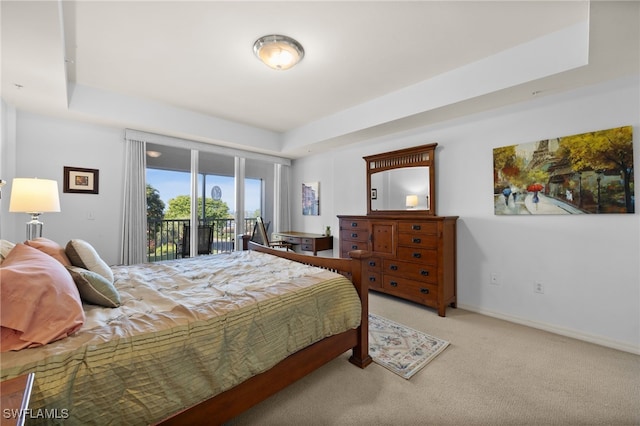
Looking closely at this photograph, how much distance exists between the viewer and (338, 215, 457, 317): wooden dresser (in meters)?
3.00

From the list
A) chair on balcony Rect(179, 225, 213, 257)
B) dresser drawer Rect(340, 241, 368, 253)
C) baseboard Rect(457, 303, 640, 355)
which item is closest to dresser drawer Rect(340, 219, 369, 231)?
dresser drawer Rect(340, 241, 368, 253)

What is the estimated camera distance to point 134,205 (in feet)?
11.7

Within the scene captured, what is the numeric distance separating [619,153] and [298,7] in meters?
2.89

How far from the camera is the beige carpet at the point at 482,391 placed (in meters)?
1.53

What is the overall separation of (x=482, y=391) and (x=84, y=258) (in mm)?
2721

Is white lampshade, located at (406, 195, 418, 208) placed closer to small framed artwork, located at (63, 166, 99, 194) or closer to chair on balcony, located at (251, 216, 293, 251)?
chair on balcony, located at (251, 216, 293, 251)

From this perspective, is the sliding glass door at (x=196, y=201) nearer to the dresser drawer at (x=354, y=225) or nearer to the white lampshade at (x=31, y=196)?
the white lampshade at (x=31, y=196)

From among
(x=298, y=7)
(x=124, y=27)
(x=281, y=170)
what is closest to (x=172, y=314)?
(x=298, y=7)

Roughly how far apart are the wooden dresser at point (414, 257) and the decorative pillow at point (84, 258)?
7.18 ft

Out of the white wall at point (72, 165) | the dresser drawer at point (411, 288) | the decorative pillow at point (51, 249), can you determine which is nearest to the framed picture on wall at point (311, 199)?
the dresser drawer at point (411, 288)

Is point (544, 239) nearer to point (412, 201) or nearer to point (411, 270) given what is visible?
point (411, 270)

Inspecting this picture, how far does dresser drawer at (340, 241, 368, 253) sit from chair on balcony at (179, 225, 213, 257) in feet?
7.18

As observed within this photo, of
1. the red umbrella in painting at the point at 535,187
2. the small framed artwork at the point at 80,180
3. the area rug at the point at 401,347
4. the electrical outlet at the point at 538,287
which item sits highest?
the small framed artwork at the point at 80,180

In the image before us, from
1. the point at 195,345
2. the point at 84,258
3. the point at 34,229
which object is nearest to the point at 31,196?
the point at 34,229
